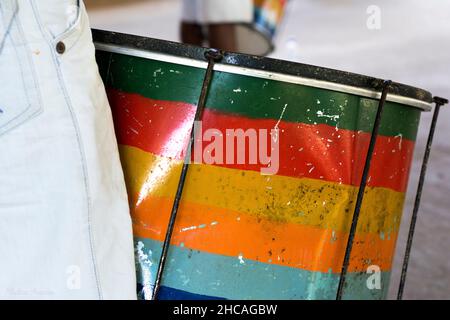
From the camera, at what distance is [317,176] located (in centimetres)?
117

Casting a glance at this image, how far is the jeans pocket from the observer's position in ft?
3.23

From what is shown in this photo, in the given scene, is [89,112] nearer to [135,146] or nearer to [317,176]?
[135,146]

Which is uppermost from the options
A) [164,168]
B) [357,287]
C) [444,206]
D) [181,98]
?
[181,98]

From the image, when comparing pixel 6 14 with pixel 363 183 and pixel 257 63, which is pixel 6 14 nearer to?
pixel 257 63

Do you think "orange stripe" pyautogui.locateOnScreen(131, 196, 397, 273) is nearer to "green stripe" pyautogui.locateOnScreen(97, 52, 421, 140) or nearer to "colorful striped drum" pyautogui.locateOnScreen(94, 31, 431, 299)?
"colorful striped drum" pyautogui.locateOnScreen(94, 31, 431, 299)

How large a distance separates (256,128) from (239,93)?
6 centimetres

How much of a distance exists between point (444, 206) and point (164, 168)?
157cm

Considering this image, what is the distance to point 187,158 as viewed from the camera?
3.71ft

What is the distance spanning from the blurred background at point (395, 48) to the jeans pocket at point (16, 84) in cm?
77

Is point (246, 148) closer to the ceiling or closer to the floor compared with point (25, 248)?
closer to the ceiling

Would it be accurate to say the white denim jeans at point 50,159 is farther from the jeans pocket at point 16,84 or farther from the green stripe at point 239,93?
the green stripe at point 239,93

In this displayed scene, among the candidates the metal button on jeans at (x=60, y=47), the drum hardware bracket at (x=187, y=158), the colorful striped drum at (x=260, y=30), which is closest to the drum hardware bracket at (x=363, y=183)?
the drum hardware bracket at (x=187, y=158)

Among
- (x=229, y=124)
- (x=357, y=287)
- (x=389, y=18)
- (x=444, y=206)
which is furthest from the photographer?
(x=389, y=18)

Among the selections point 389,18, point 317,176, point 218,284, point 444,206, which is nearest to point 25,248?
point 218,284
